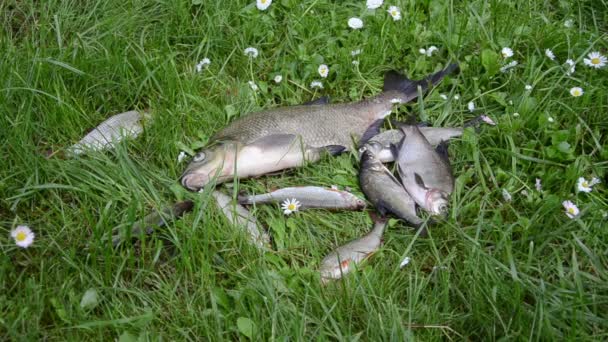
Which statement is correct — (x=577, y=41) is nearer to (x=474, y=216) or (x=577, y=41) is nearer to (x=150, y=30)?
(x=474, y=216)

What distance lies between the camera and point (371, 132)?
3812 mm

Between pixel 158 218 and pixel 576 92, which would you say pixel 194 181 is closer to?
pixel 158 218

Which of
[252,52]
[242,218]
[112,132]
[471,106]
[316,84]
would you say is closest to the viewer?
[242,218]

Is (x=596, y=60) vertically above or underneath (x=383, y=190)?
above

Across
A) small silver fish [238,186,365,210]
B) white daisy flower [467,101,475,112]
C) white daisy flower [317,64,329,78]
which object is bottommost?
small silver fish [238,186,365,210]

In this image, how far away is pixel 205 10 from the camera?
14.3ft

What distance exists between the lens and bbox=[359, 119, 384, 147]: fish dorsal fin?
3.78 metres

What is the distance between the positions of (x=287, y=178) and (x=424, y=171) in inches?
28.6

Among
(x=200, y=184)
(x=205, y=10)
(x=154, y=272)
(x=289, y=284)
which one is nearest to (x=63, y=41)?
(x=205, y=10)

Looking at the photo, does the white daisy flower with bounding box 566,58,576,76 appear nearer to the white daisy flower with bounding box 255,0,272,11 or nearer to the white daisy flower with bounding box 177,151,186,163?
the white daisy flower with bounding box 255,0,272,11

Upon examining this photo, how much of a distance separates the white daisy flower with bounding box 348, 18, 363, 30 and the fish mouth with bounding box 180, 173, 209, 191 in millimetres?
1458

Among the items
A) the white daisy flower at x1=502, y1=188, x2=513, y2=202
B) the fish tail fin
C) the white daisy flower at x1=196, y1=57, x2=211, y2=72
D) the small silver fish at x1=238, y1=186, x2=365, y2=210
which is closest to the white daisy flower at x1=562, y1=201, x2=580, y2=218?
the white daisy flower at x1=502, y1=188, x2=513, y2=202

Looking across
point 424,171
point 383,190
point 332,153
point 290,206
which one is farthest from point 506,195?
point 290,206

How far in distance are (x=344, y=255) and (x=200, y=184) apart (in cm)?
83
